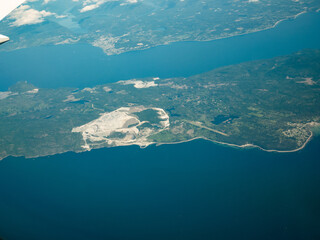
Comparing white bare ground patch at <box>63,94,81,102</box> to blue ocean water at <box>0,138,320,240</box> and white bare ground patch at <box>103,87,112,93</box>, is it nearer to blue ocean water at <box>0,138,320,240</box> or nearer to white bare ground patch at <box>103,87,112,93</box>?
white bare ground patch at <box>103,87,112,93</box>

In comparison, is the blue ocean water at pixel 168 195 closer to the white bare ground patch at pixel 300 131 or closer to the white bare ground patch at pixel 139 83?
the white bare ground patch at pixel 300 131

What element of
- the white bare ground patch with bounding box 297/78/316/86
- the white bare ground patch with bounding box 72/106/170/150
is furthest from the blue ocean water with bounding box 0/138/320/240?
the white bare ground patch with bounding box 297/78/316/86

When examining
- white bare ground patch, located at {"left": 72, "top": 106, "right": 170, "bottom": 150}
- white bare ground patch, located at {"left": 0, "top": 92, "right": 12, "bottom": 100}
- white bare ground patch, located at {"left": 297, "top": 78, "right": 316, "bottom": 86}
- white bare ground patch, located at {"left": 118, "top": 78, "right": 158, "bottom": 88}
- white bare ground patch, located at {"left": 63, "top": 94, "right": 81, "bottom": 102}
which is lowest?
white bare ground patch, located at {"left": 297, "top": 78, "right": 316, "bottom": 86}

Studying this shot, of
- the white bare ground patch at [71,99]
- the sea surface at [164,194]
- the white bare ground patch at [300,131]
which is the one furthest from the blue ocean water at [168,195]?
the white bare ground patch at [71,99]

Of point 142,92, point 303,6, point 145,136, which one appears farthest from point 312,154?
point 303,6

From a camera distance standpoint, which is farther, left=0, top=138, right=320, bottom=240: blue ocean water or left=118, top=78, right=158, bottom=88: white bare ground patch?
left=118, top=78, right=158, bottom=88: white bare ground patch

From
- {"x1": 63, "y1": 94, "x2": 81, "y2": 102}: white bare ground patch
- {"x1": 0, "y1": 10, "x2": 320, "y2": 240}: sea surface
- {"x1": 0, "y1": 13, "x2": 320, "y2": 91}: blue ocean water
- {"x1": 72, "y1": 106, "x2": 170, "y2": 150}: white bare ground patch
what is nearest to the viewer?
{"x1": 0, "y1": 10, "x2": 320, "y2": 240}: sea surface

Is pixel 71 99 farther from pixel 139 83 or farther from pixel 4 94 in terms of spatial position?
pixel 4 94
